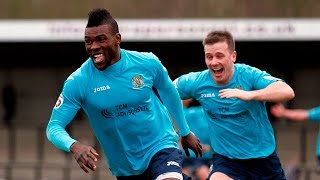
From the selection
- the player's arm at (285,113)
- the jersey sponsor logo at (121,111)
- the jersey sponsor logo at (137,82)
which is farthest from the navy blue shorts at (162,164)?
the player's arm at (285,113)

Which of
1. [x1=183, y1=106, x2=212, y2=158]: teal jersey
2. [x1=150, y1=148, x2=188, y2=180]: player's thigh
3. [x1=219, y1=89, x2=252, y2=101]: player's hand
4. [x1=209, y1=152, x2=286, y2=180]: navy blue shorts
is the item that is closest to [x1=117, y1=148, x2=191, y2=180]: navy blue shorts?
[x1=150, y1=148, x2=188, y2=180]: player's thigh

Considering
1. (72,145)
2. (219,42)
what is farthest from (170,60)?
(72,145)

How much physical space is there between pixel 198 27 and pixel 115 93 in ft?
53.2

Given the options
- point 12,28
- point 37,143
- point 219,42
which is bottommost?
point 37,143

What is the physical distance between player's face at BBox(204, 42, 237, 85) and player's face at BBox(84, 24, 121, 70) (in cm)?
145

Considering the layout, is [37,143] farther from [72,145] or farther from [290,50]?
[72,145]

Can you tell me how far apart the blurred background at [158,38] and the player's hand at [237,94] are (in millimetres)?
14053

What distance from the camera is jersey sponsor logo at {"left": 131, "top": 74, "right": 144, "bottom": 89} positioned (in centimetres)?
841

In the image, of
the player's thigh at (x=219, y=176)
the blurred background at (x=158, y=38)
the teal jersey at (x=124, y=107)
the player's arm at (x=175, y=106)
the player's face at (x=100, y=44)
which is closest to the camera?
the player's face at (x=100, y=44)

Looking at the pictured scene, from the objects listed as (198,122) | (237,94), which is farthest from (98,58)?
(198,122)

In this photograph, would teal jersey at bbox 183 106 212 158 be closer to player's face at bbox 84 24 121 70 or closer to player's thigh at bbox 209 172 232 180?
player's thigh at bbox 209 172 232 180

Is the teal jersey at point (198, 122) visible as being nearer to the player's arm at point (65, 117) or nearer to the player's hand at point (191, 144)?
the player's hand at point (191, 144)

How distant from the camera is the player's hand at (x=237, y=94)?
8.88 m

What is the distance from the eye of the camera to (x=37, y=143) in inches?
770
